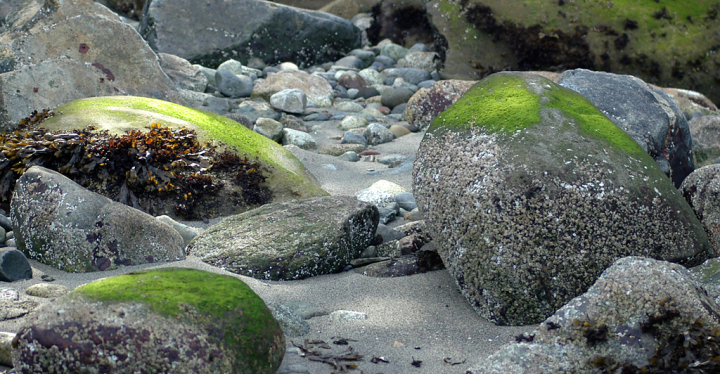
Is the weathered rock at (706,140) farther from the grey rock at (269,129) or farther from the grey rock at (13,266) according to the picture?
the grey rock at (13,266)

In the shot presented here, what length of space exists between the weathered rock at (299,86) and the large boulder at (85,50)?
224cm

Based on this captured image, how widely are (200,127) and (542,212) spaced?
3679mm

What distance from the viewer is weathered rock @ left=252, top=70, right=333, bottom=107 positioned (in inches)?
360

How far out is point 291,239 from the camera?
12.2 feet

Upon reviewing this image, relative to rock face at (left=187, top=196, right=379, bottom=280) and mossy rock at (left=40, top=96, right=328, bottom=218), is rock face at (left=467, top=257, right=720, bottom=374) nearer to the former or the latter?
rock face at (left=187, top=196, right=379, bottom=280)

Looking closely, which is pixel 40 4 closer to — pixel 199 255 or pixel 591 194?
pixel 199 255

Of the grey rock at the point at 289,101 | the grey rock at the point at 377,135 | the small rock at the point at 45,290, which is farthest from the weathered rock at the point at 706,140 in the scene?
the small rock at the point at 45,290

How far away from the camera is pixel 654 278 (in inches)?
92.6

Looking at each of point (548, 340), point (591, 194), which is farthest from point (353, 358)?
point (591, 194)

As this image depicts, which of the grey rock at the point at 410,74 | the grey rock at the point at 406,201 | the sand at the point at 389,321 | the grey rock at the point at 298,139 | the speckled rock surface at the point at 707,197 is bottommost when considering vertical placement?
the grey rock at the point at 410,74

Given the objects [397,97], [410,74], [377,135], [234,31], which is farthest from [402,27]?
[377,135]

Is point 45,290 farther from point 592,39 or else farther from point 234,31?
point 592,39

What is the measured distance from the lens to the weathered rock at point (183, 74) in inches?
353

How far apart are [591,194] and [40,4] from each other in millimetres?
7417
